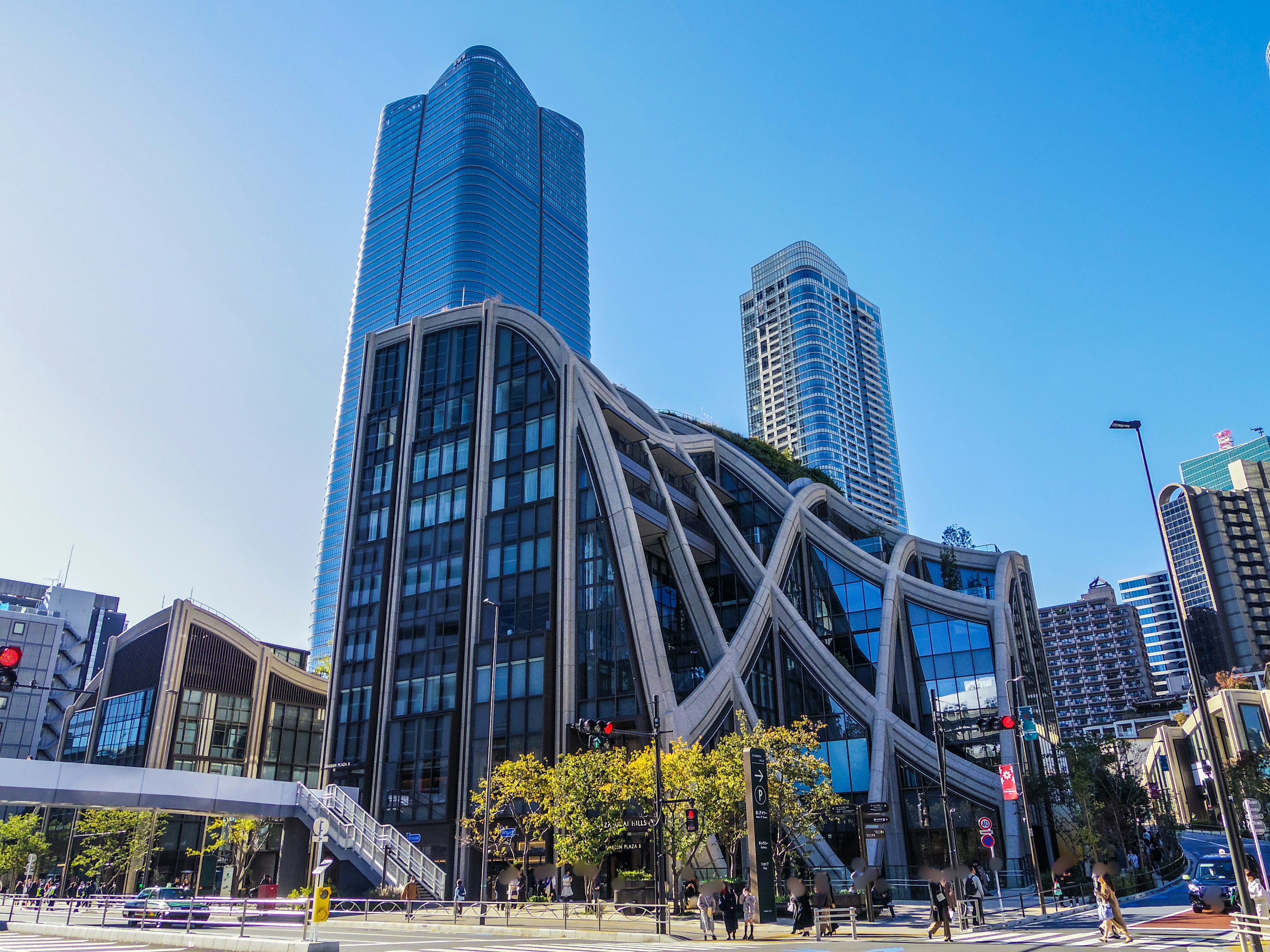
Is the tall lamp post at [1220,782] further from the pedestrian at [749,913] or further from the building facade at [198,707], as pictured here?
the building facade at [198,707]

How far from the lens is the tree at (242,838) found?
192 feet

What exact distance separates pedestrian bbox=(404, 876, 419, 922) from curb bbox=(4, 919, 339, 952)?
9578mm

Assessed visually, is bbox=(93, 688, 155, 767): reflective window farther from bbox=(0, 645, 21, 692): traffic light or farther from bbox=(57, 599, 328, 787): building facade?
bbox=(0, 645, 21, 692): traffic light

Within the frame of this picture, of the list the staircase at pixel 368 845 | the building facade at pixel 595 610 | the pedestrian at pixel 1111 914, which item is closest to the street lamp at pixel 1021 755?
the building facade at pixel 595 610

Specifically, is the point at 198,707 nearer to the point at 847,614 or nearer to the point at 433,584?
the point at 433,584

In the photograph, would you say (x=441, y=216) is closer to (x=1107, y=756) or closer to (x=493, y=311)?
(x=493, y=311)

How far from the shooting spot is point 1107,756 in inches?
2482

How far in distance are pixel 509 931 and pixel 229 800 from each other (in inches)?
845

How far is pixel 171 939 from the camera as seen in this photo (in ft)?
89.7

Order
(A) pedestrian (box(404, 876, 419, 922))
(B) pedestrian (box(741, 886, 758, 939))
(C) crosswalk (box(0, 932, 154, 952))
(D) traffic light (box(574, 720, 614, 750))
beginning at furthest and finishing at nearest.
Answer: (A) pedestrian (box(404, 876, 419, 922)), (D) traffic light (box(574, 720, 614, 750)), (B) pedestrian (box(741, 886, 758, 939)), (C) crosswalk (box(0, 932, 154, 952))

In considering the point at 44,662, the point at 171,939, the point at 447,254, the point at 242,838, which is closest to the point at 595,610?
the point at 242,838

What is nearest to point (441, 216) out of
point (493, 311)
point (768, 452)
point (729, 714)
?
point (768, 452)

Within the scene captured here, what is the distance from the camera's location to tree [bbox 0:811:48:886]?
6875 cm

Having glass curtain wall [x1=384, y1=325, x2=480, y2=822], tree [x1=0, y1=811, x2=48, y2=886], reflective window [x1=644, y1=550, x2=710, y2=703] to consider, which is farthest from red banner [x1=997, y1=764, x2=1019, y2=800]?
tree [x1=0, y1=811, x2=48, y2=886]
